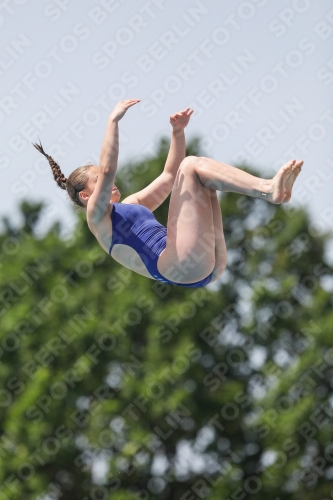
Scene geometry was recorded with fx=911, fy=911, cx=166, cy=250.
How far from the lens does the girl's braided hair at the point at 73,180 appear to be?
505cm

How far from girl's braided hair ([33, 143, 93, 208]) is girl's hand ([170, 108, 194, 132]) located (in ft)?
1.78

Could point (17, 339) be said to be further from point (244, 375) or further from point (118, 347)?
point (244, 375)

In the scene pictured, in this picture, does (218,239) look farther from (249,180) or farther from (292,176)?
(292,176)

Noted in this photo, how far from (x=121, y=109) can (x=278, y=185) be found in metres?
0.95

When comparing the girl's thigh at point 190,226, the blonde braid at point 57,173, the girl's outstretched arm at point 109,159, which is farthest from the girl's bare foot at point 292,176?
the blonde braid at point 57,173

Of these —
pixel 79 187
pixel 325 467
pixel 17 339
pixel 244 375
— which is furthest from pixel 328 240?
pixel 79 187

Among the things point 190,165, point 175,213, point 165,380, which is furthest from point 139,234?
point 165,380

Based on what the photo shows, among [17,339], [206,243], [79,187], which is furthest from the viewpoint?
[17,339]

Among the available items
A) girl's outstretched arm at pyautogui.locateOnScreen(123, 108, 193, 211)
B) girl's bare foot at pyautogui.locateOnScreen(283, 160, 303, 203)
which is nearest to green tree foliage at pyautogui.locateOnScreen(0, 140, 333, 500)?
girl's outstretched arm at pyautogui.locateOnScreen(123, 108, 193, 211)

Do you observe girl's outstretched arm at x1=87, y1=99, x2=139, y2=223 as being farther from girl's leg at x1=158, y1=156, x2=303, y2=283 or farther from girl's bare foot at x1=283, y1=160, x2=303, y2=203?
girl's bare foot at x1=283, y1=160, x2=303, y2=203

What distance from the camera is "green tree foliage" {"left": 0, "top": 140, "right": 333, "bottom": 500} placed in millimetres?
15117

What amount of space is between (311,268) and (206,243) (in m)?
12.0

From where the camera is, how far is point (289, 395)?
15.0 metres

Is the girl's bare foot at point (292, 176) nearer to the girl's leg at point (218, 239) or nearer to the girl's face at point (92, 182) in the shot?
the girl's leg at point (218, 239)
